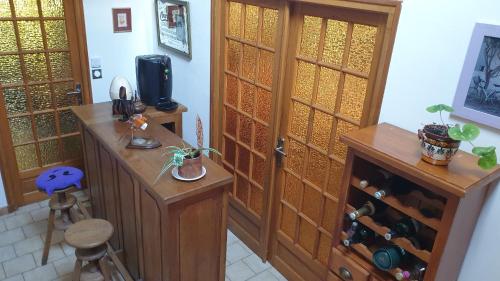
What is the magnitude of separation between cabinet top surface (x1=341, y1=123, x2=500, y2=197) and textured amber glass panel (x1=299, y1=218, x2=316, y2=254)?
1052mm

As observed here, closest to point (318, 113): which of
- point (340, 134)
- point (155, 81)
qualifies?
point (340, 134)

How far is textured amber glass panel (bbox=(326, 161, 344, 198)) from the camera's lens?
7.64 ft

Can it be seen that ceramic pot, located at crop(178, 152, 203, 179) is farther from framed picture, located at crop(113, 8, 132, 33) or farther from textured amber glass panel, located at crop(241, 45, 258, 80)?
framed picture, located at crop(113, 8, 132, 33)

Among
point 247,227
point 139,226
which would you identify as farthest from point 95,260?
point 247,227

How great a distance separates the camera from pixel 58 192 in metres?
2.76

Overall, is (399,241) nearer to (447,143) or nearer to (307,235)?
(447,143)

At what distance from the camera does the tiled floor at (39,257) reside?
9.26 ft

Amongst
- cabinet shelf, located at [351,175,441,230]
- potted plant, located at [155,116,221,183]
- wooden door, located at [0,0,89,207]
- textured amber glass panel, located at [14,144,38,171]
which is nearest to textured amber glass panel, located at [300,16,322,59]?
potted plant, located at [155,116,221,183]

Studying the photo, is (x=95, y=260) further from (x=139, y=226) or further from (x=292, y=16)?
(x=292, y=16)

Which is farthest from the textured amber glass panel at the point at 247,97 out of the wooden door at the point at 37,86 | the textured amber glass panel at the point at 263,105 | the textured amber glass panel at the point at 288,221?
the wooden door at the point at 37,86

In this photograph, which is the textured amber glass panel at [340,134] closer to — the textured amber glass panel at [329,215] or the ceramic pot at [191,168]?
the textured amber glass panel at [329,215]

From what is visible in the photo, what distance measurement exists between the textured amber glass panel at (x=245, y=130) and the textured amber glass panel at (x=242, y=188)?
343 mm

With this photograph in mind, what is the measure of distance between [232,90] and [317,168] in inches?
38.5

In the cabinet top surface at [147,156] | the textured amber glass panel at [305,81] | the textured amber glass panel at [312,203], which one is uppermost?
the textured amber glass panel at [305,81]
